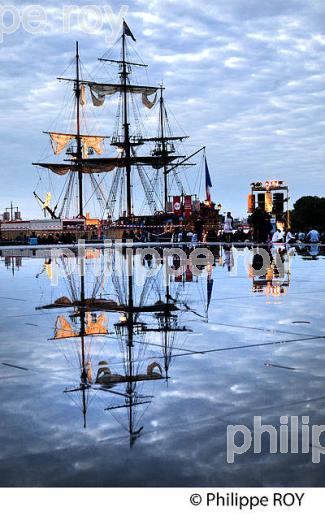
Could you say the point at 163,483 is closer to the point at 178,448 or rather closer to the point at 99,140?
the point at 178,448

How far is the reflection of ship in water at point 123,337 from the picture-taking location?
489cm

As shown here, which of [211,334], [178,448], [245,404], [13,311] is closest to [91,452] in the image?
[178,448]

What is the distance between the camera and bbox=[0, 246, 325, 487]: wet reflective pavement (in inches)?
139

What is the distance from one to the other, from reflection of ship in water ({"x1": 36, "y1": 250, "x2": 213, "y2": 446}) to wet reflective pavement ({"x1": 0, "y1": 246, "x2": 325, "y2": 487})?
0.02 metres

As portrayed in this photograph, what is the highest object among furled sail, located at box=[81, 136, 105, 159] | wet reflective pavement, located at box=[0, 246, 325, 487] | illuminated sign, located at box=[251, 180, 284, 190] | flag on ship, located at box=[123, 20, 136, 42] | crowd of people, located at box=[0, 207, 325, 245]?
flag on ship, located at box=[123, 20, 136, 42]

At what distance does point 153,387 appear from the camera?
16.8ft

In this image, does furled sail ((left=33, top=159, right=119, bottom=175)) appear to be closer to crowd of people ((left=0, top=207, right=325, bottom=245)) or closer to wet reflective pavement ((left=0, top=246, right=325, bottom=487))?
crowd of people ((left=0, top=207, right=325, bottom=245))

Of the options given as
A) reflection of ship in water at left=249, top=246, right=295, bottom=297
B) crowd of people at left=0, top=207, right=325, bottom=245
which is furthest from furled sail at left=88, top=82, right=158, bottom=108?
reflection of ship in water at left=249, top=246, right=295, bottom=297

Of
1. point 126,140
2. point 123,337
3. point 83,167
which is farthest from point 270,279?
point 83,167

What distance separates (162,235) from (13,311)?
68.7 metres

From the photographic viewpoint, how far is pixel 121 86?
99938 mm

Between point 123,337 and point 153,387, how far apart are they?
7.28 ft

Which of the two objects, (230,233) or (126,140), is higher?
(126,140)

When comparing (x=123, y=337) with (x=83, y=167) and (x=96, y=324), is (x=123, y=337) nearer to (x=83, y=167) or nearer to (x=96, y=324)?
(x=96, y=324)
